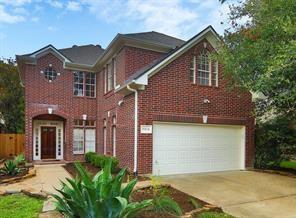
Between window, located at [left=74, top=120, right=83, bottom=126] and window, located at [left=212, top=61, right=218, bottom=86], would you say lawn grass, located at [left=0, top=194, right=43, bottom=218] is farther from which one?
window, located at [left=74, top=120, right=83, bottom=126]

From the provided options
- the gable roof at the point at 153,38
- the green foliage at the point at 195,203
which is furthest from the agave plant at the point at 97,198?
the gable roof at the point at 153,38

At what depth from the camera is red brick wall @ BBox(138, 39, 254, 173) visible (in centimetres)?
1164

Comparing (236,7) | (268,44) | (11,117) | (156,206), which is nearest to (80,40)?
(11,117)

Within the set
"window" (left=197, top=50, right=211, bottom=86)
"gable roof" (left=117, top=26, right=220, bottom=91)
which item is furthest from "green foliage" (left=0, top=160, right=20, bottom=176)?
"window" (left=197, top=50, right=211, bottom=86)

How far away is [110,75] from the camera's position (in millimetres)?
16297

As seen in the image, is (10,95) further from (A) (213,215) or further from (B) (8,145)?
(A) (213,215)

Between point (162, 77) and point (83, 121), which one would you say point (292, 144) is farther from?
point (83, 121)

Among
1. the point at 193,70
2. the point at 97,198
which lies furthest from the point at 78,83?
the point at 97,198

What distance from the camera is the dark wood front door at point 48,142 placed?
1834 centimetres

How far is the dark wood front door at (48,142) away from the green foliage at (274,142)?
12.2 meters

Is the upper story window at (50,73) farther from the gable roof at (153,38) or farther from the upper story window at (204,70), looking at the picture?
the upper story window at (204,70)

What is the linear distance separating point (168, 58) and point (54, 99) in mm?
8871

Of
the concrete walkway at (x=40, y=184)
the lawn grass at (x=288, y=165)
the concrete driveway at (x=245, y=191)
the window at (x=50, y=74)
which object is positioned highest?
the window at (x=50, y=74)

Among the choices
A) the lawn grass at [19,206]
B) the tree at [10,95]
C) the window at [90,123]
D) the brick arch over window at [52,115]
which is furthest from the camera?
the tree at [10,95]
